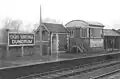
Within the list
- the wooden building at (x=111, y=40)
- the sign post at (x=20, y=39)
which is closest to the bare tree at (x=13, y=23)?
the wooden building at (x=111, y=40)

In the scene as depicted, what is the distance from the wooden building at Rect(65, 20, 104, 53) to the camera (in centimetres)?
2786

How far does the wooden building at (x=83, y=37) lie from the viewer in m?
27.9

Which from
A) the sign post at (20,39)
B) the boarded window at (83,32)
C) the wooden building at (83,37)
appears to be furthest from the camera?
the boarded window at (83,32)

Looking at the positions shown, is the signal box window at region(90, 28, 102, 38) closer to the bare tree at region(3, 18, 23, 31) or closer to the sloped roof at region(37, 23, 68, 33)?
the sloped roof at region(37, 23, 68, 33)

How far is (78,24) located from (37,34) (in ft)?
21.4

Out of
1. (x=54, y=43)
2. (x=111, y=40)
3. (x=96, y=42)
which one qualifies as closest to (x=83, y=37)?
(x=96, y=42)

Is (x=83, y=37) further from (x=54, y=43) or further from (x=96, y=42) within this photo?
(x=54, y=43)

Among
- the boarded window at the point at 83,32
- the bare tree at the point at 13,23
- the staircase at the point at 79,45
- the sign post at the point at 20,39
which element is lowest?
the staircase at the point at 79,45

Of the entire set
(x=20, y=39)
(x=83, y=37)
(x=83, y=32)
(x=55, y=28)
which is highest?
(x=55, y=28)

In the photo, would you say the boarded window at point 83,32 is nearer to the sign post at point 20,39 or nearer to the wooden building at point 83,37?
the wooden building at point 83,37

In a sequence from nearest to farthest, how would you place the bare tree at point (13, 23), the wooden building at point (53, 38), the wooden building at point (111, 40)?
the wooden building at point (53, 38)
the wooden building at point (111, 40)
the bare tree at point (13, 23)

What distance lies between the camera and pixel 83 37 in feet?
91.2

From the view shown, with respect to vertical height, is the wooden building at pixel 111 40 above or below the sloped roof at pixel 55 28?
below

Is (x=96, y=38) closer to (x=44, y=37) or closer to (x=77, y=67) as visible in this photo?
(x=44, y=37)
